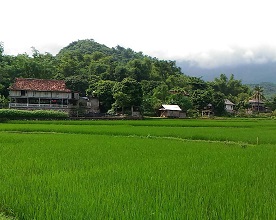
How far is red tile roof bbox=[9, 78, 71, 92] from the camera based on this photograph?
1626 inches

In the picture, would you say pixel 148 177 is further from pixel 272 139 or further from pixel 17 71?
pixel 17 71

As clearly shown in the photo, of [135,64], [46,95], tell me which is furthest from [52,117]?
[135,64]

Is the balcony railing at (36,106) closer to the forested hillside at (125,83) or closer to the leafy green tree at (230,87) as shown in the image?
the forested hillside at (125,83)

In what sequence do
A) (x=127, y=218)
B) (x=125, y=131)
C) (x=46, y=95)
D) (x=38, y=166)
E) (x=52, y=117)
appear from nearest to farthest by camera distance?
(x=127, y=218), (x=38, y=166), (x=125, y=131), (x=52, y=117), (x=46, y=95)

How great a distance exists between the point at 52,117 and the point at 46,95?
33.5ft

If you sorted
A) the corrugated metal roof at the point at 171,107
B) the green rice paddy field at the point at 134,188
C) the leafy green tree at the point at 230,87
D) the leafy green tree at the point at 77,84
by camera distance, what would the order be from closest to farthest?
1. the green rice paddy field at the point at 134,188
2. the corrugated metal roof at the point at 171,107
3. the leafy green tree at the point at 77,84
4. the leafy green tree at the point at 230,87

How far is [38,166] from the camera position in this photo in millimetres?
7469

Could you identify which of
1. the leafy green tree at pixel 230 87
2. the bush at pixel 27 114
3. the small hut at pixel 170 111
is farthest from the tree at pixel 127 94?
the leafy green tree at pixel 230 87

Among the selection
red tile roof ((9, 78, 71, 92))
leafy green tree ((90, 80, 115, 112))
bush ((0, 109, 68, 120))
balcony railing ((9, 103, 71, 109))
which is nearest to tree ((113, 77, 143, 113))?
leafy green tree ((90, 80, 115, 112))

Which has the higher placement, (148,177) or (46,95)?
(46,95)

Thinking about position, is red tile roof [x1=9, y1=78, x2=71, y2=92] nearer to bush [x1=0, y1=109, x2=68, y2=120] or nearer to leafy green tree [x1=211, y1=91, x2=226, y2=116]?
bush [x1=0, y1=109, x2=68, y2=120]

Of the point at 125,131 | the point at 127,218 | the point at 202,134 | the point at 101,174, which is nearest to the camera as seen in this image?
the point at 127,218

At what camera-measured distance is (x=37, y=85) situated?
4225 centimetres

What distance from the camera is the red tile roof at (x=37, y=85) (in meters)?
41.3
